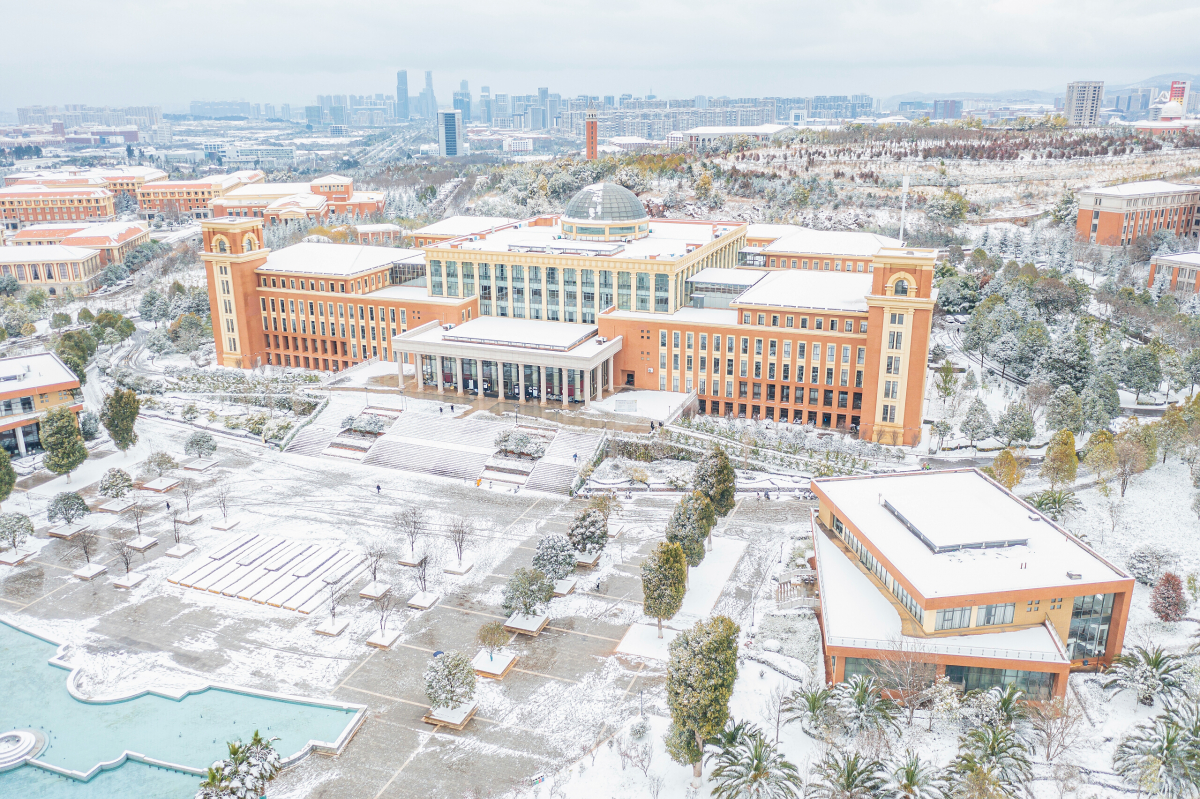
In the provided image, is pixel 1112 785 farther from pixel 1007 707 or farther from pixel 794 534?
pixel 794 534

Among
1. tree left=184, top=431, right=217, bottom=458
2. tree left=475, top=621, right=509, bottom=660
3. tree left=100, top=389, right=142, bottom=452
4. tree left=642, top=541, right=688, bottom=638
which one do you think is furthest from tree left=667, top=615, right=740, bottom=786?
tree left=100, top=389, right=142, bottom=452

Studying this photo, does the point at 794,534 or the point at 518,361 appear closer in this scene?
the point at 794,534

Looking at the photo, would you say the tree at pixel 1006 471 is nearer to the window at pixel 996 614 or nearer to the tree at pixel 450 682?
the window at pixel 996 614

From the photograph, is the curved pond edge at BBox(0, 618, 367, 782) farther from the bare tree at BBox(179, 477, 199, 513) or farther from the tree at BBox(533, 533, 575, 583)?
the bare tree at BBox(179, 477, 199, 513)

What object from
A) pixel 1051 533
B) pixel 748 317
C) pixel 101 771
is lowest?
pixel 101 771

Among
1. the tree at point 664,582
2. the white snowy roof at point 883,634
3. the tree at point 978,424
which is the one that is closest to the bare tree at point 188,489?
the tree at point 664,582

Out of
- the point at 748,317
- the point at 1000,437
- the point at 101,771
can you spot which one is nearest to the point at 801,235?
the point at 748,317
